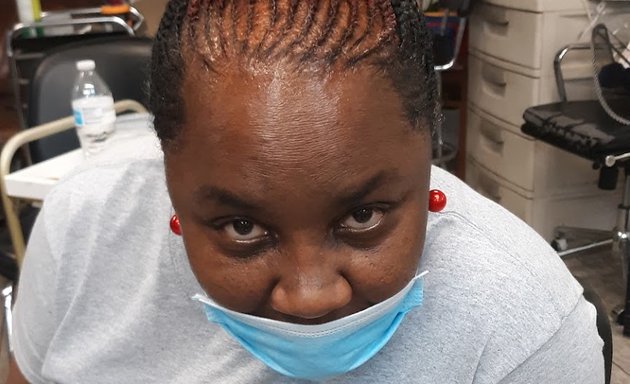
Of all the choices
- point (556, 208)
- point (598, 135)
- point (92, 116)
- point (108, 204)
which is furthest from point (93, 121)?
point (556, 208)

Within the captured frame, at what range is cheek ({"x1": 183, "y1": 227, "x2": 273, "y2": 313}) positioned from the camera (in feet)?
1.95

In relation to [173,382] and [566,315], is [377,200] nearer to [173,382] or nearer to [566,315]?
[566,315]

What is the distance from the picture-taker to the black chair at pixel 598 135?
82.5 inches

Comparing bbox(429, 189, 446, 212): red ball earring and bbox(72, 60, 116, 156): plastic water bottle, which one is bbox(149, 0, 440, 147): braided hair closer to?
bbox(429, 189, 446, 212): red ball earring

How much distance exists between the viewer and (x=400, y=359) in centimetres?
74

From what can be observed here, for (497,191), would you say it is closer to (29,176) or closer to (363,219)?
(29,176)

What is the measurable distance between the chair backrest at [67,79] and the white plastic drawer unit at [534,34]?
1286mm

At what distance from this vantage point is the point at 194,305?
84cm

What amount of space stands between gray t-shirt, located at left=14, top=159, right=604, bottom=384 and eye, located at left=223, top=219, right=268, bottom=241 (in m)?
0.23

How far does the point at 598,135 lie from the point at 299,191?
178 centimetres

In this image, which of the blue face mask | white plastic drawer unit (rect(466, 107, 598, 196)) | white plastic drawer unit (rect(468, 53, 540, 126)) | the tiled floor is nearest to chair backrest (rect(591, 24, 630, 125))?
white plastic drawer unit (rect(468, 53, 540, 126))

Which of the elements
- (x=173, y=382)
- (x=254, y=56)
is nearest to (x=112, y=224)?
(x=173, y=382)

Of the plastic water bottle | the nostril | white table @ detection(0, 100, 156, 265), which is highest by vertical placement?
the nostril

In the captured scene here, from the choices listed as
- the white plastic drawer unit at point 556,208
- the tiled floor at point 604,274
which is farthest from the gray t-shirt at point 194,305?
the white plastic drawer unit at point 556,208
